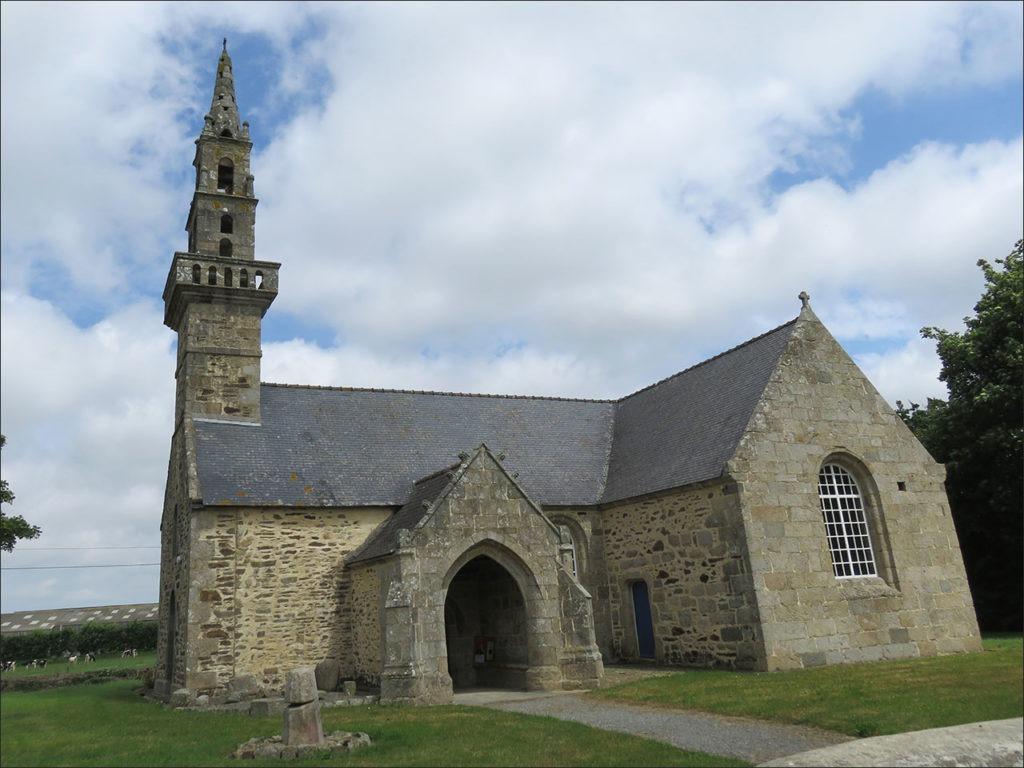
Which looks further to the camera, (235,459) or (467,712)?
(235,459)

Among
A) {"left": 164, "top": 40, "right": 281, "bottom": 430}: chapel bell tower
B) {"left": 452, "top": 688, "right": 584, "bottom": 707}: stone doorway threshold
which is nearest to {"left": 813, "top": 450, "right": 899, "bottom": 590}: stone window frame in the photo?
{"left": 452, "top": 688, "right": 584, "bottom": 707}: stone doorway threshold

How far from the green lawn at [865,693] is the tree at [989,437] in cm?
766

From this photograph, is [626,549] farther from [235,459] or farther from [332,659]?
[235,459]

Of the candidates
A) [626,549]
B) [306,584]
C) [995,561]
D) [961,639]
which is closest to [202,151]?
[306,584]

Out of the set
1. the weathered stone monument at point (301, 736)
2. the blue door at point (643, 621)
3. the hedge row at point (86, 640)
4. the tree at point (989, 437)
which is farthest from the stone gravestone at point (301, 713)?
the hedge row at point (86, 640)

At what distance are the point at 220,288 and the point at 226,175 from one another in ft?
13.2

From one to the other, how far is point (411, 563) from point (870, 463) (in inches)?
436

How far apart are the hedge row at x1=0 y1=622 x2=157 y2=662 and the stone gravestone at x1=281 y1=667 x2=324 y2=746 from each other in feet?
82.4

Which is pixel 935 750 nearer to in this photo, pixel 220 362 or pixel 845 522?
pixel 845 522

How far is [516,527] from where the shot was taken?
52.3 feet

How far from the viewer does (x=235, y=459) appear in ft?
60.6

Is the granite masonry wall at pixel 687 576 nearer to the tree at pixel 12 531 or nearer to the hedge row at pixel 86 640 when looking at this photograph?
the tree at pixel 12 531

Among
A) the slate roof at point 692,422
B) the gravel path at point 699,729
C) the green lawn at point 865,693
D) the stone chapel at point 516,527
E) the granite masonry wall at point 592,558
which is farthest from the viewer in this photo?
the granite masonry wall at point 592,558

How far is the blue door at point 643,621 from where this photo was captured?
19.0 meters
